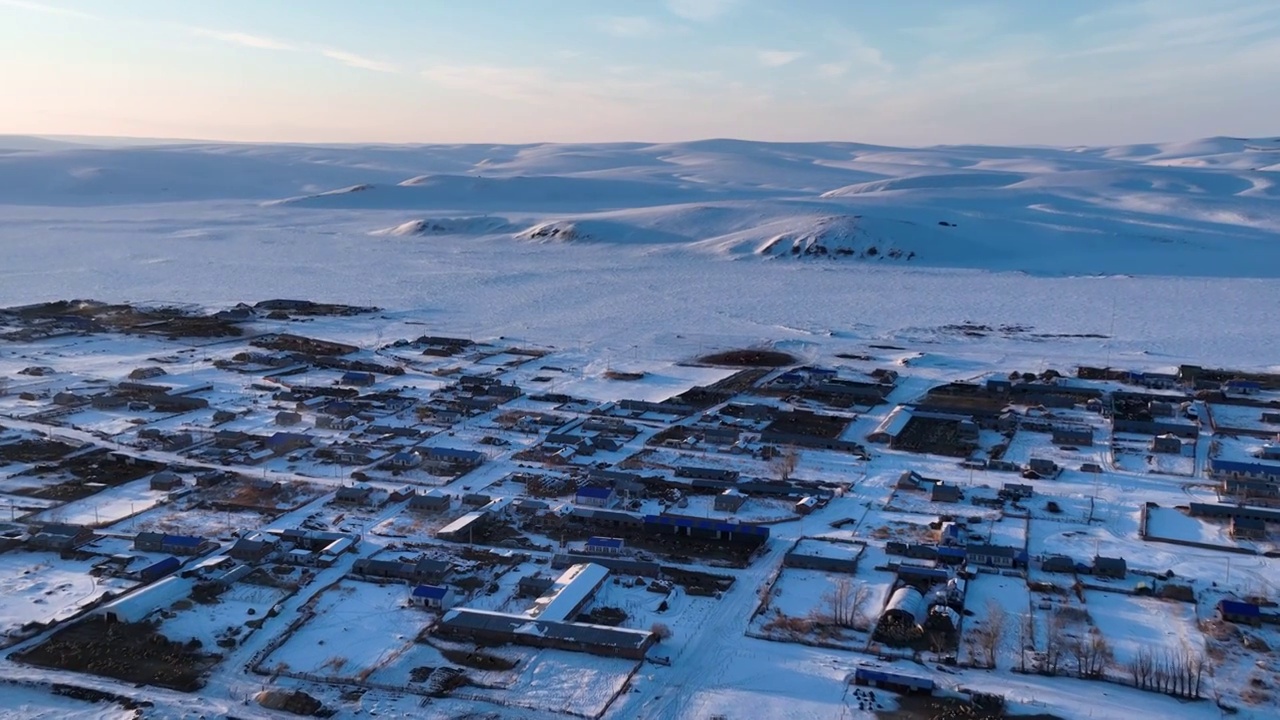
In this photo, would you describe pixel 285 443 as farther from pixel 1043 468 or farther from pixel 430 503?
pixel 1043 468

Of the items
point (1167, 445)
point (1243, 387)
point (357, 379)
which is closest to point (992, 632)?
point (1167, 445)

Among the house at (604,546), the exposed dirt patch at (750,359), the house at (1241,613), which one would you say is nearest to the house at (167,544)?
the house at (604,546)

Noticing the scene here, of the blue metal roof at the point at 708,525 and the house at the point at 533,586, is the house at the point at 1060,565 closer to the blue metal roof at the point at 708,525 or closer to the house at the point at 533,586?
the blue metal roof at the point at 708,525

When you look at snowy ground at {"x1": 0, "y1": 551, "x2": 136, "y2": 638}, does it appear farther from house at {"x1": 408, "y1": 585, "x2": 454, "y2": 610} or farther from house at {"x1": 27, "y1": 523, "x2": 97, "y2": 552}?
house at {"x1": 408, "y1": 585, "x2": 454, "y2": 610}

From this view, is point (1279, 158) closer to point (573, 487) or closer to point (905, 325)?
point (905, 325)

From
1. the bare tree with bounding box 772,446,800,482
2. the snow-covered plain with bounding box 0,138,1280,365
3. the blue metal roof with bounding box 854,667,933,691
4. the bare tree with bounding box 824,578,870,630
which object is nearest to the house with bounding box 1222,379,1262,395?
the snow-covered plain with bounding box 0,138,1280,365

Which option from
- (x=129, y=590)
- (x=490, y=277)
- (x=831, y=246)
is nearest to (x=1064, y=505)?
(x=129, y=590)
